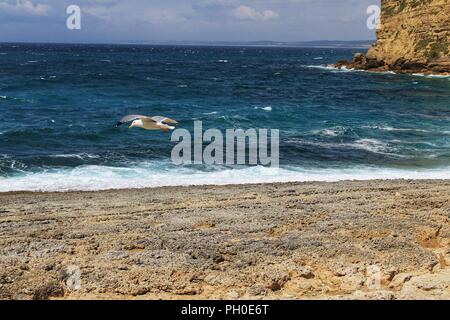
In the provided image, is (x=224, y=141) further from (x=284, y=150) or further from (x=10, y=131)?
(x=10, y=131)

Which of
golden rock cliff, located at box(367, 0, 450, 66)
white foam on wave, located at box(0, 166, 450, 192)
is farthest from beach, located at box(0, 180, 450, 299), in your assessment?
golden rock cliff, located at box(367, 0, 450, 66)

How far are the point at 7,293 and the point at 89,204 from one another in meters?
7.61

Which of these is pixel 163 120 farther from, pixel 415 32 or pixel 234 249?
pixel 415 32

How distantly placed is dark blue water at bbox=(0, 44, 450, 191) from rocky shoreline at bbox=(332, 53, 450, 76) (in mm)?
6890

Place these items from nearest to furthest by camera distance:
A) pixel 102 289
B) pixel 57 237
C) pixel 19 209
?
pixel 102 289 < pixel 57 237 < pixel 19 209

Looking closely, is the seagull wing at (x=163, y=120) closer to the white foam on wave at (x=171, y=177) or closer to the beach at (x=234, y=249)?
the beach at (x=234, y=249)

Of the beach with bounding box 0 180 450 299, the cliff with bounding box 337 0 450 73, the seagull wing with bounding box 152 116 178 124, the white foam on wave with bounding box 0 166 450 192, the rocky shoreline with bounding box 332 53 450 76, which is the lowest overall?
the white foam on wave with bounding box 0 166 450 192

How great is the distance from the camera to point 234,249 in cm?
994

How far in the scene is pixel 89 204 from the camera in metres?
15.5

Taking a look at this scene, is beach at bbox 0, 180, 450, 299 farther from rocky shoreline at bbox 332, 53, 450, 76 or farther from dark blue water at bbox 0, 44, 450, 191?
rocky shoreline at bbox 332, 53, 450, 76

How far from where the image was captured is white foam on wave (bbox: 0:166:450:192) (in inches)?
827

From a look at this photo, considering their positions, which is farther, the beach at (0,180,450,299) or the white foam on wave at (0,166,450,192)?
the white foam on wave at (0,166,450,192)

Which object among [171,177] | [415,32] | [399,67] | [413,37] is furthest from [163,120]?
[399,67]
